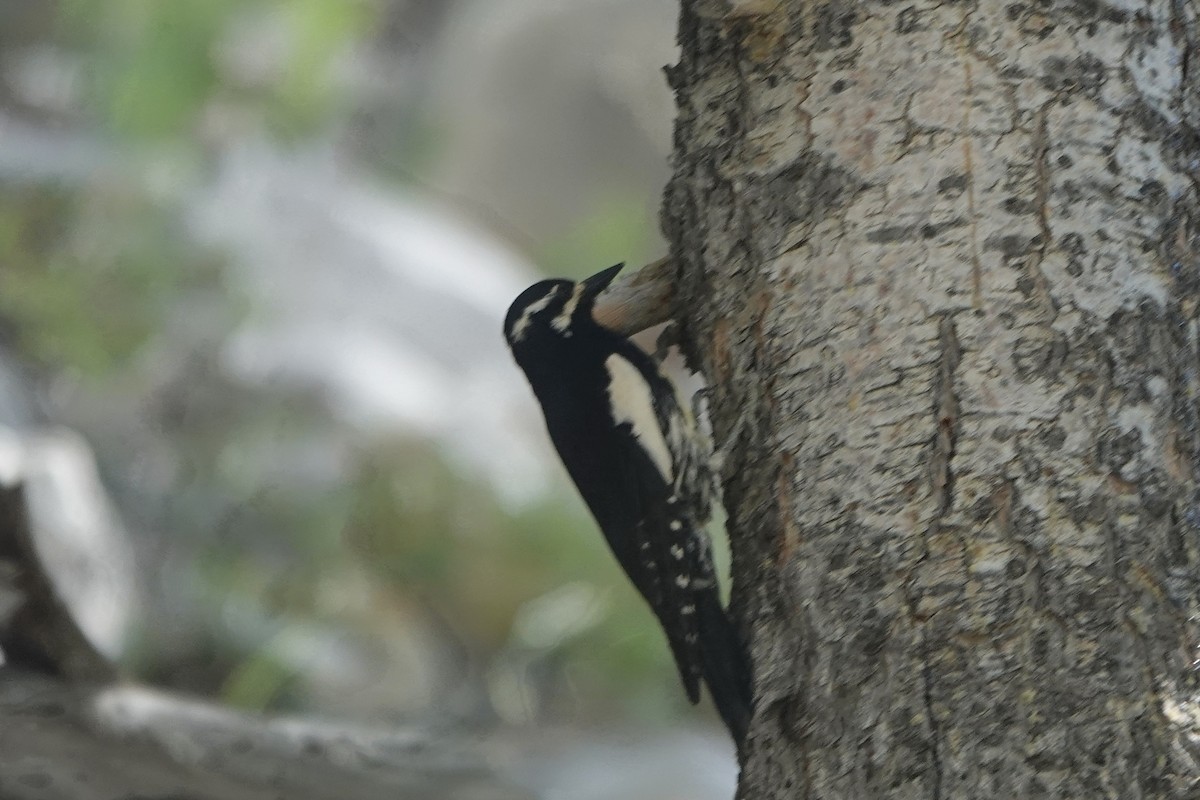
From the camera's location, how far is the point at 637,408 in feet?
4.29

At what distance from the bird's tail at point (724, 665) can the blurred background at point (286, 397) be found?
3.53ft

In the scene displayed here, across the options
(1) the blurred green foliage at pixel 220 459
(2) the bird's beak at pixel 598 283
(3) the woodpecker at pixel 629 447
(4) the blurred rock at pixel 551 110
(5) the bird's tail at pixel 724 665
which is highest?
(4) the blurred rock at pixel 551 110

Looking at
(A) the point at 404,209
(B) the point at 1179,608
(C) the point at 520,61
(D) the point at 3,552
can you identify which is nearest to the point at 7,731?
(D) the point at 3,552

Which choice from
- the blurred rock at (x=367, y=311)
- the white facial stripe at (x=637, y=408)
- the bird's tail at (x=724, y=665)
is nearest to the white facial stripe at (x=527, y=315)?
the white facial stripe at (x=637, y=408)

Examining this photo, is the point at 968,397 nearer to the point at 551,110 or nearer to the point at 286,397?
the point at 286,397

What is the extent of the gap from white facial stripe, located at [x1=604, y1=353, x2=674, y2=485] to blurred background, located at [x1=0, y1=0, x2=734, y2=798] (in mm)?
1097

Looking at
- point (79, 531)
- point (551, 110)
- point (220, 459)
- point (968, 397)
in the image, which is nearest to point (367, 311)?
point (220, 459)

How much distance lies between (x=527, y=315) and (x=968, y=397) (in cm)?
64

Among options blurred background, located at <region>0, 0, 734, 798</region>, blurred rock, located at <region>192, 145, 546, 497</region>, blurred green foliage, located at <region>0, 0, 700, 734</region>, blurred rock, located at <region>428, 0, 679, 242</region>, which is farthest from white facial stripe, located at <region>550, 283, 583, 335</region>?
blurred rock, located at <region>428, 0, 679, 242</region>

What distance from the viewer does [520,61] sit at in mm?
4875

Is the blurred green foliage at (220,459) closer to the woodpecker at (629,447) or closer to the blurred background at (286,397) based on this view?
the blurred background at (286,397)

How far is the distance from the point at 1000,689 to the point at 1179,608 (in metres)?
0.14

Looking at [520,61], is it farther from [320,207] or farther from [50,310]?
[50,310]

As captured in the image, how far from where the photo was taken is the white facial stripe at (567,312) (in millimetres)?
1299
